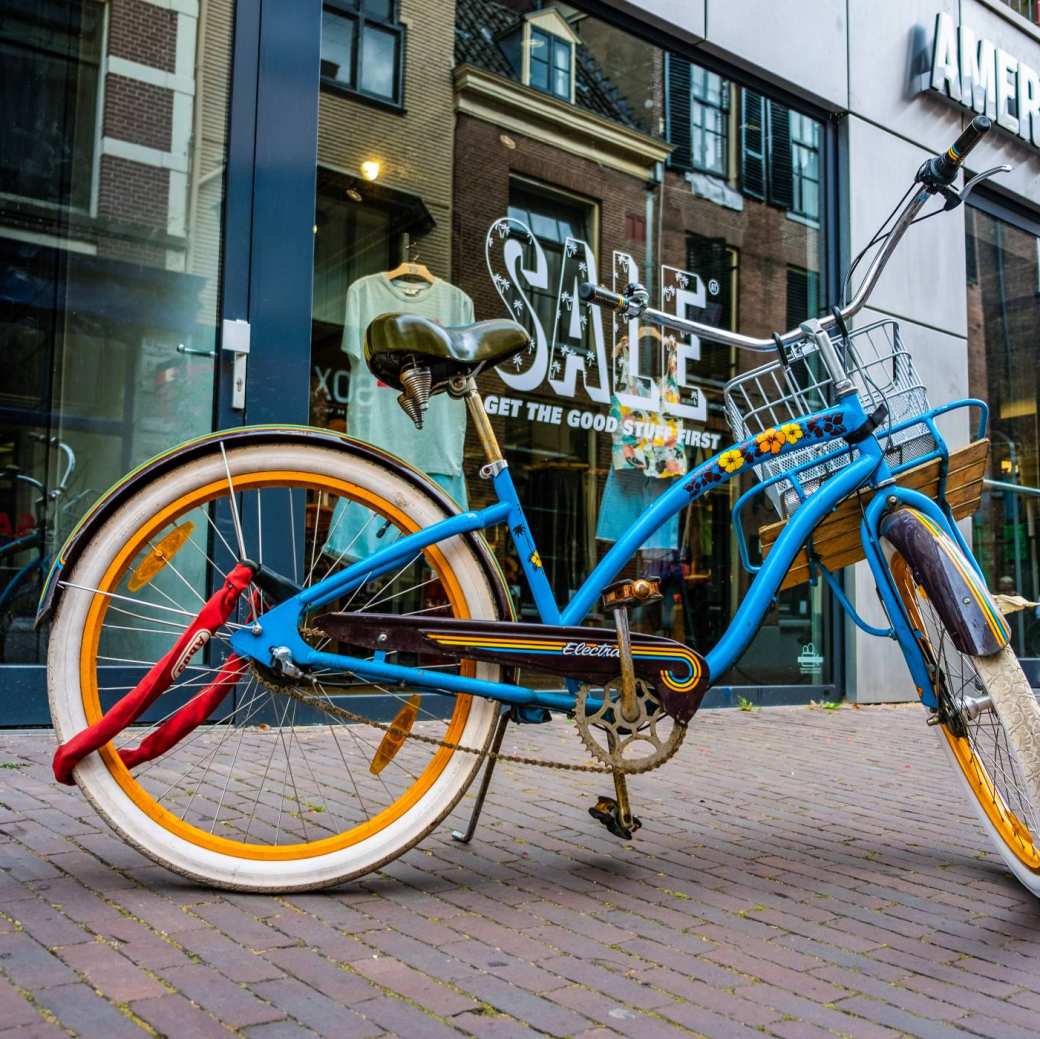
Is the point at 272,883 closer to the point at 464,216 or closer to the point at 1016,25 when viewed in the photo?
the point at 464,216

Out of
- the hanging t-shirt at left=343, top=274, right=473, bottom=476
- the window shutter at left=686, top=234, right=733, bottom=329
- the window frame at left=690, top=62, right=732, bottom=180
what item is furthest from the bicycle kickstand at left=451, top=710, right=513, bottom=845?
the window frame at left=690, top=62, right=732, bottom=180

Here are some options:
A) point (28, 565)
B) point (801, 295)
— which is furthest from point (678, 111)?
point (28, 565)

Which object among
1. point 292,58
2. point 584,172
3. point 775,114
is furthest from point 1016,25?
point 292,58

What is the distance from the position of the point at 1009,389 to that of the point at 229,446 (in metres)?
9.14

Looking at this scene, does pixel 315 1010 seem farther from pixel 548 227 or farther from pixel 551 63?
pixel 551 63

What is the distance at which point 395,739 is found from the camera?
2.90m

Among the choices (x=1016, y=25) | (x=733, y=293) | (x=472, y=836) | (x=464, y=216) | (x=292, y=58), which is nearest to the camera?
(x=472, y=836)

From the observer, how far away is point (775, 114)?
8164 mm

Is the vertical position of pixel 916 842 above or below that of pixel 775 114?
below

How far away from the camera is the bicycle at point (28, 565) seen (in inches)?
193

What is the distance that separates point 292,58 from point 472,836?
169 inches

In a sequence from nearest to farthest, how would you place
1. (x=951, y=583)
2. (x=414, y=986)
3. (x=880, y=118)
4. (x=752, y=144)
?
(x=414, y=986) < (x=951, y=583) < (x=752, y=144) < (x=880, y=118)

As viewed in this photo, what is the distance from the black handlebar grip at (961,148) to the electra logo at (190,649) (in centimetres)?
214

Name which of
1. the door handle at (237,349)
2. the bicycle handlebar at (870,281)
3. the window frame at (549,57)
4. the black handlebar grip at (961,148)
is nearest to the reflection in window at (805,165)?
the window frame at (549,57)
